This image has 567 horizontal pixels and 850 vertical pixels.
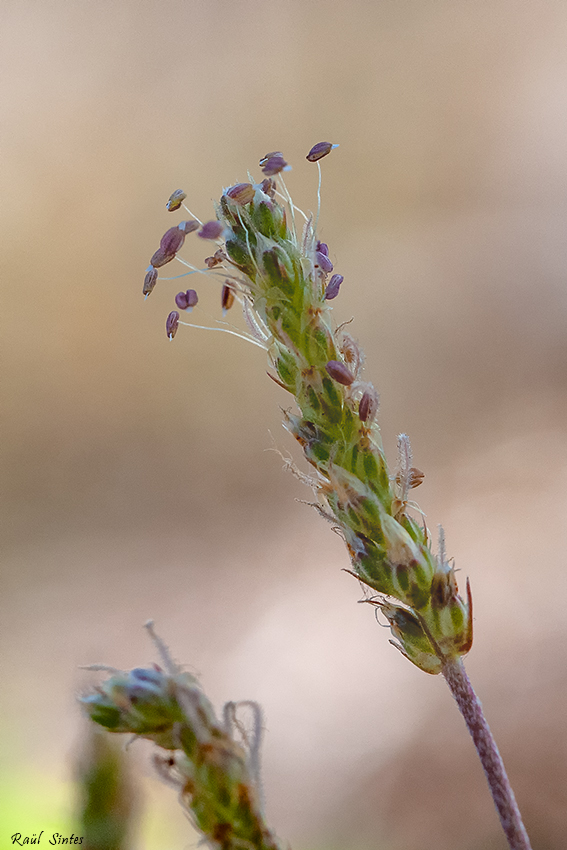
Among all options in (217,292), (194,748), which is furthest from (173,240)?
(217,292)

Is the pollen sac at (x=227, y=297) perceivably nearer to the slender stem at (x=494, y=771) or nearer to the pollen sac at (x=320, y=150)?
the pollen sac at (x=320, y=150)

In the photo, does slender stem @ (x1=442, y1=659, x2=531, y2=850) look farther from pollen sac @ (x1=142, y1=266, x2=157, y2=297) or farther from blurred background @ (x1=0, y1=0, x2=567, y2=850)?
blurred background @ (x1=0, y1=0, x2=567, y2=850)

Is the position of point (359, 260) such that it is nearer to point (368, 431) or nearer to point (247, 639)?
point (247, 639)

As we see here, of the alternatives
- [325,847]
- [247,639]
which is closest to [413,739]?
[325,847]

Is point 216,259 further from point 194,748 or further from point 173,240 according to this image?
point 194,748

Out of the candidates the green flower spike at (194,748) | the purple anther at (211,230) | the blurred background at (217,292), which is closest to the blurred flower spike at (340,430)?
the purple anther at (211,230)

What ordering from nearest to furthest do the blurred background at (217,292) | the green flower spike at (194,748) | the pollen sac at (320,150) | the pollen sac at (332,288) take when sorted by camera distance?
the green flower spike at (194,748) → the pollen sac at (332,288) → the pollen sac at (320,150) → the blurred background at (217,292)
